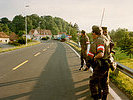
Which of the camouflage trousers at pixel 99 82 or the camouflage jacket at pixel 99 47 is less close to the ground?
the camouflage jacket at pixel 99 47

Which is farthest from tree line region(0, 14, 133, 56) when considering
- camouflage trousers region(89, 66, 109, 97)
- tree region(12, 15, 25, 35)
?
camouflage trousers region(89, 66, 109, 97)

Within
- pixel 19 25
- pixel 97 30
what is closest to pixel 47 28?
pixel 19 25

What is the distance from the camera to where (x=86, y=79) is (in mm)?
5340

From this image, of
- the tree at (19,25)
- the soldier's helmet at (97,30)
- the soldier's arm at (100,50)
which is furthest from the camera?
the tree at (19,25)

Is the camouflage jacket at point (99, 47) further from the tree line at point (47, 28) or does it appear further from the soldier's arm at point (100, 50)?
the tree line at point (47, 28)

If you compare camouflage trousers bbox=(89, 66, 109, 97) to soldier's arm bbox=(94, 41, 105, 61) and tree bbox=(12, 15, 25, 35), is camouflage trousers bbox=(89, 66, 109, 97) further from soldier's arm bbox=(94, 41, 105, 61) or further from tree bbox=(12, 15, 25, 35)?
tree bbox=(12, 15, 25, 35)

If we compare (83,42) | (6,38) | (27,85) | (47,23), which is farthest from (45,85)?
(47,23)

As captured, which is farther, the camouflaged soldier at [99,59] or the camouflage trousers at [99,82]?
the camouflage trousers at [99,82]

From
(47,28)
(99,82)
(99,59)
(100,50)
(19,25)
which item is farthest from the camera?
(47,28)

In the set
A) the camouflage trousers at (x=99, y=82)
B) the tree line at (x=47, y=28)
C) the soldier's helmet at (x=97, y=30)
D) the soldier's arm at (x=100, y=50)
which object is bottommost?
the camouflage trousers at (x=99, y=82)

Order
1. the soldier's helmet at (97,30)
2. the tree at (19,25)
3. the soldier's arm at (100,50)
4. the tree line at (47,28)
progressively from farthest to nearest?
the tree at (19,25), the tree line at (47,28), the soldier's helmet at (97,30), the soldier's arm at (100,50)

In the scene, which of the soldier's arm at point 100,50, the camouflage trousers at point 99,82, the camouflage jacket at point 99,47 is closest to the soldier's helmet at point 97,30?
the camouflage jacket at point 99,47

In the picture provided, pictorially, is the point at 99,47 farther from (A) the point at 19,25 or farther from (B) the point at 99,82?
(A) the point at 19,25

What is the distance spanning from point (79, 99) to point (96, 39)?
1701mm
